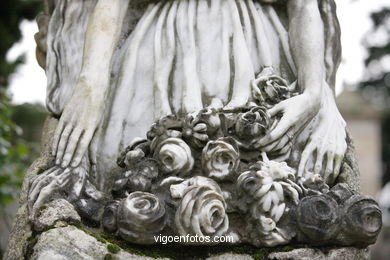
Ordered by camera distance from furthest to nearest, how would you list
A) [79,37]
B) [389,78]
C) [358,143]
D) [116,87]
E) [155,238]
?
1. [389,78]
2. [358,143]
3. [79,37]
4. [116,87]
5. [155,238]

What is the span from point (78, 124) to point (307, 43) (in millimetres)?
1187

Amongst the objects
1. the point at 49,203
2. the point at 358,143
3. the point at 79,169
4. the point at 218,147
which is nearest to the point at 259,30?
the point at 218,147

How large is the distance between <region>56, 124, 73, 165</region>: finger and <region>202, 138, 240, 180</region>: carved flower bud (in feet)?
2.16

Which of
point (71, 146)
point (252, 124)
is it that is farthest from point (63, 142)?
point (252, 124)

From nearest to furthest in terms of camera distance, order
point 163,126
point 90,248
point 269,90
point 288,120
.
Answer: point 90,248 < point 163,126 < point 288,120 < point 269,90

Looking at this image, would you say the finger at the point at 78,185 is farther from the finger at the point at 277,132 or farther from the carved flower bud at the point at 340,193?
the carved flower bud at the point at 340,193

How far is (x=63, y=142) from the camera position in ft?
10.9

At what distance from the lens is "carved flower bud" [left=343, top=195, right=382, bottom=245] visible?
305 centimetres

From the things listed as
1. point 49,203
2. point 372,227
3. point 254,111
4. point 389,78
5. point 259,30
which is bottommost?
point 372,227

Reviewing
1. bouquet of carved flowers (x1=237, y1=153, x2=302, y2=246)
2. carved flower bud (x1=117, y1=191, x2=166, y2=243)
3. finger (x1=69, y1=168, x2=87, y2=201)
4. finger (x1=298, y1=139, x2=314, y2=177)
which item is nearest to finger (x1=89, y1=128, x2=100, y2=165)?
finger (x1=69, y1=168, x2=87, y2=201)

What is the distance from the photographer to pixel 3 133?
20.0ft

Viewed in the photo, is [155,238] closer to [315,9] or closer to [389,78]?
[315,9]

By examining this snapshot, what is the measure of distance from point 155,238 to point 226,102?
0.83 m

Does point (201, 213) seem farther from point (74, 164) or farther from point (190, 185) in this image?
point (74, 164)
